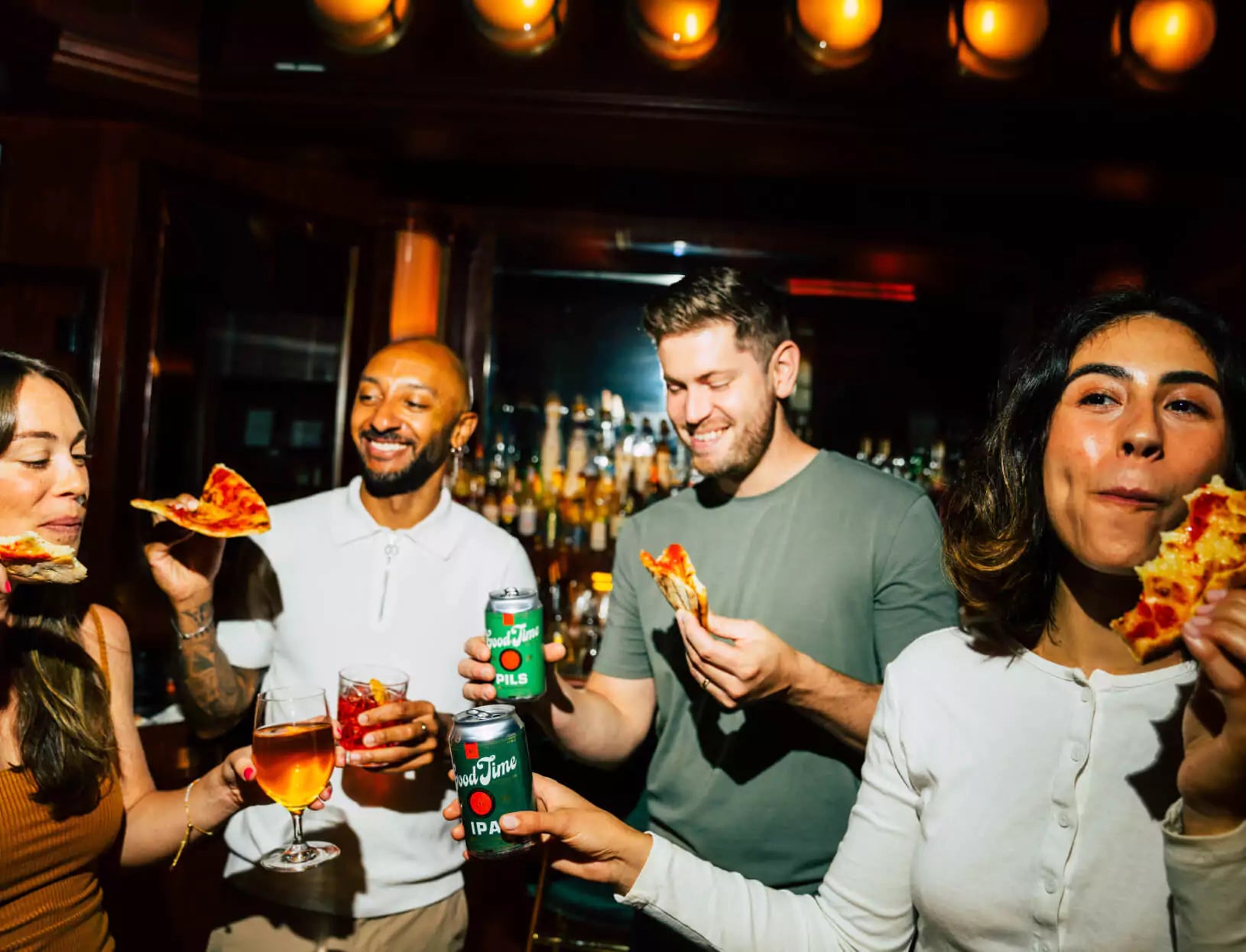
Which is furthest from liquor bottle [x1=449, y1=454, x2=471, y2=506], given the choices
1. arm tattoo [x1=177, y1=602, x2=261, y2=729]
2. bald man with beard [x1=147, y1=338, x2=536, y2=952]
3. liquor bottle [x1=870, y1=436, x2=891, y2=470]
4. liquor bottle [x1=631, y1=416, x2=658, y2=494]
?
liquor bottle [x1=870, y1=436, x2=891, y2=470]

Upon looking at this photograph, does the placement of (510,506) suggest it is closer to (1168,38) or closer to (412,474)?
(412,474)

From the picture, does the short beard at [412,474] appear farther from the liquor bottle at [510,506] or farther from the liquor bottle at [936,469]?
the liquor bottle at [936,469]

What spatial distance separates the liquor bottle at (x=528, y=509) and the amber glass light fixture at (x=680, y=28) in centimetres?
183

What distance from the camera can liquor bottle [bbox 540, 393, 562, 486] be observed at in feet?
12.8

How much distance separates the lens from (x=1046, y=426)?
1.36m

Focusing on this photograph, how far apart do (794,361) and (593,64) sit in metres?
1.78

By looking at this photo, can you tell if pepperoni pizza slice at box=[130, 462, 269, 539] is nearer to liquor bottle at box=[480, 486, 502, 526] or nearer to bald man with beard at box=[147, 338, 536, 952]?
bald man with beard at box=[147, 338, 536, 952]

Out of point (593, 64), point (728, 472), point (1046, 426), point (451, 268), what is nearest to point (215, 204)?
point (451, 268)

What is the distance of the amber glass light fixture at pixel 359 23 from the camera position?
3195mm

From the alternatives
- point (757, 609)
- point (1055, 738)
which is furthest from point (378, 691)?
point (1055, 738)

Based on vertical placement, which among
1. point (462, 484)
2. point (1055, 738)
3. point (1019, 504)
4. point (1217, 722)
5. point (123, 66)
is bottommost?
point (1055, 738)

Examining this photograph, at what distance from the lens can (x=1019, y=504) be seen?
140cm

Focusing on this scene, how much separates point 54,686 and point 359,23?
8.76ft

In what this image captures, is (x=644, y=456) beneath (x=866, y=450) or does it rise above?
beneath
